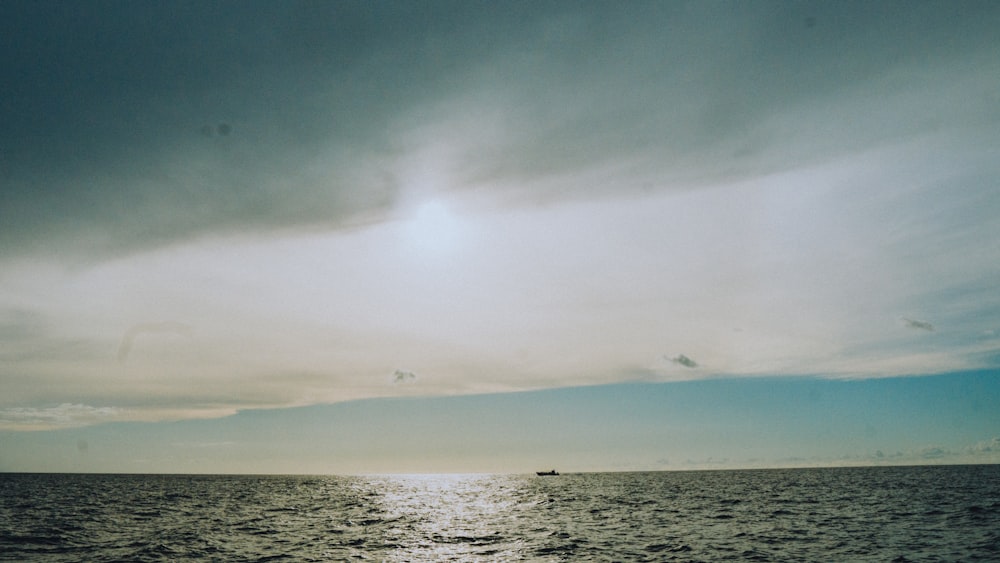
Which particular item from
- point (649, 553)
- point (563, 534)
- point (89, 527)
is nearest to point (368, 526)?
point (563, 534)

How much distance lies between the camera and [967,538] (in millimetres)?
42875

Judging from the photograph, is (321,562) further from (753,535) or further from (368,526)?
(753,535)

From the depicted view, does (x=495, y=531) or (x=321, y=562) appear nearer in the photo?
(x=321, y=562)

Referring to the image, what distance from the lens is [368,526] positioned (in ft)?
180

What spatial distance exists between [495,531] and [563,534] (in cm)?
653

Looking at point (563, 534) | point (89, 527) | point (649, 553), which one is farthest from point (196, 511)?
point (649, 553)

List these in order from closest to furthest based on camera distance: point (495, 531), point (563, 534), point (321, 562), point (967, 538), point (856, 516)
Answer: point (321, 562) → point (967, 538) → point (563, 534) → point (495, 531) → point (856, 516)

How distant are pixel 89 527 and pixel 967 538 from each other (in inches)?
2843

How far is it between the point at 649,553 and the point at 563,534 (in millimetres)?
10442

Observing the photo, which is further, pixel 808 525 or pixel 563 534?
pixel 808 525

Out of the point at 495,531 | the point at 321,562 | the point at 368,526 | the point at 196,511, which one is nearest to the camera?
the point at 321,562

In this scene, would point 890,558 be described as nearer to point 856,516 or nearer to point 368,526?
point 856,516

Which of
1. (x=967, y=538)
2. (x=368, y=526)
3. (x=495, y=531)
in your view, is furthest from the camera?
(x=368, y=526)

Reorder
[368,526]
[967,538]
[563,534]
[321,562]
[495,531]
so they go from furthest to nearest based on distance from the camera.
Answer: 1. [368,526]
2. [495,531]
3. [563,534]
4. [967,538]
5. [321,562]
